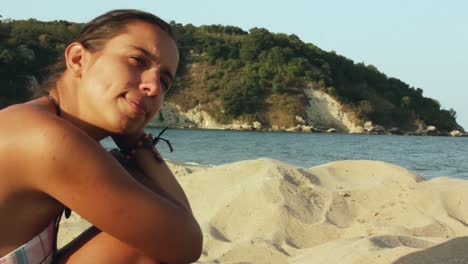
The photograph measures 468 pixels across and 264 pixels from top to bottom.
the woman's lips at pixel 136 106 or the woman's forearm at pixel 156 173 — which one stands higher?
the woman's lips at pixel 136 106

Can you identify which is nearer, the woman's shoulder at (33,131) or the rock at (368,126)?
the woman's shoulder at (33,131)

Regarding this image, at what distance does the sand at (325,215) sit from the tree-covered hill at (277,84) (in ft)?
158

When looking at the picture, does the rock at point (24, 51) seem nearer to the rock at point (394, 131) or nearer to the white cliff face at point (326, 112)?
the white cliff face at point (326, 112)

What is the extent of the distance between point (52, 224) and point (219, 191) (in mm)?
3519

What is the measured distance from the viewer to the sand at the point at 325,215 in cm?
314

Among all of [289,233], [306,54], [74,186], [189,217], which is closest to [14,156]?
[74,186]

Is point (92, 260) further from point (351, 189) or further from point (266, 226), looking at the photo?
Result: point (351, 189)

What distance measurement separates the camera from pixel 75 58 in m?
1.63

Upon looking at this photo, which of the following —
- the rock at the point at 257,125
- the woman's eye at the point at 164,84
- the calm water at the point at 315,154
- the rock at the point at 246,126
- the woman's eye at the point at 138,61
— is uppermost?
the woman's eye at the point at 138,61

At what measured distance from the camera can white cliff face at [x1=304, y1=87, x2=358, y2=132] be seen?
57.6 m

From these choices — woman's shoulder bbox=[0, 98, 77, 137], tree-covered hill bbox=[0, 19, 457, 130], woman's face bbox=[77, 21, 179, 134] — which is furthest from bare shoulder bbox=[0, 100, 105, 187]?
tree-covered hill bbox=[0, 19, 457, 130]

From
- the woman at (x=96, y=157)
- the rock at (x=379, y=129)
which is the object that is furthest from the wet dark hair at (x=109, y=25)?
the rock at (x=379, y=129)

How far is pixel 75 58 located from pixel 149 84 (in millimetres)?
237

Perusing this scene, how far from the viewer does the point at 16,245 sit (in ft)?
5.07
